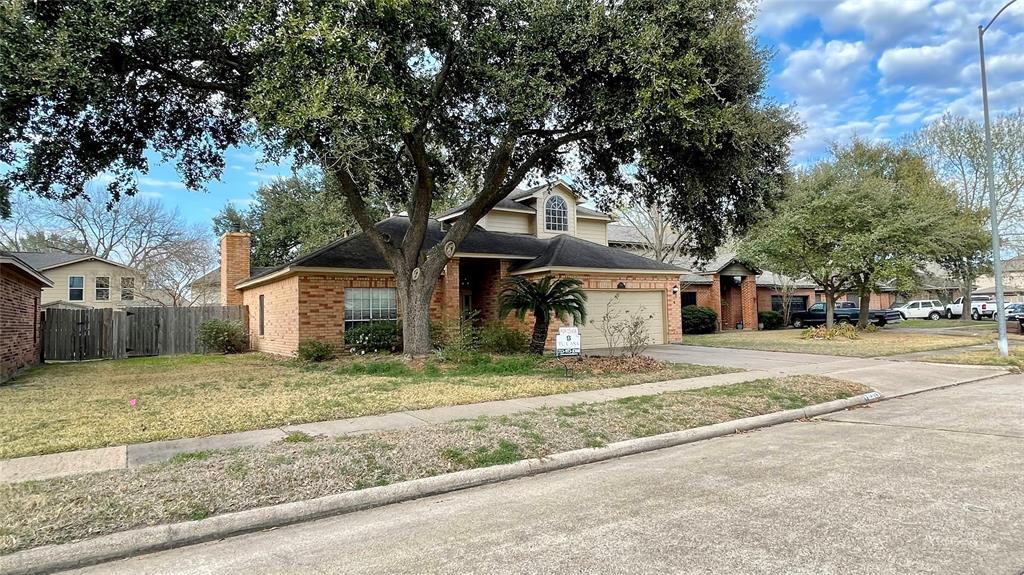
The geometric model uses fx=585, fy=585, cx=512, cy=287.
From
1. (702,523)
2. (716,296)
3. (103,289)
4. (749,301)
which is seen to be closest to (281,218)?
(103,289)

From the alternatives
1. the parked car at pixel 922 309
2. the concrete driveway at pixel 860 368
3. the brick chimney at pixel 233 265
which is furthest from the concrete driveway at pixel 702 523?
the parked car at pixel 922 309

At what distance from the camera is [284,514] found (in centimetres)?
473

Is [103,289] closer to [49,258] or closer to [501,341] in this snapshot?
[49,258]

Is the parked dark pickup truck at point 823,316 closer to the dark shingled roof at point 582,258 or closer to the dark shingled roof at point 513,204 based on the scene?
the dark shingled roof at point 582,258

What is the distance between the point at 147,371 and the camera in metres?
14.6

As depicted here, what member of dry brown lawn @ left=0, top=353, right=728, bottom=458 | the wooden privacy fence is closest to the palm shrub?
dry brown lawn @ left=0, top=353, right=728, bottom=458

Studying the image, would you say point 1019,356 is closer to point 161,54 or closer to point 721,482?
point 721,482

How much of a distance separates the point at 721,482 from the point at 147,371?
14399 millimetres

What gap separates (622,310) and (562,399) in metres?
11.4

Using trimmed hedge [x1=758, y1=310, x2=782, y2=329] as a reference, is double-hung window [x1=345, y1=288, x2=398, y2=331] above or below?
above

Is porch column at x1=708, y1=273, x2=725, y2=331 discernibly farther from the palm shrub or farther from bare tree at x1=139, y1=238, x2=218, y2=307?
bare tree at x1=139, y1=238, x2=218, y2=307

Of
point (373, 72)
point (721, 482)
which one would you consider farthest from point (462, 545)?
point (373, 72)

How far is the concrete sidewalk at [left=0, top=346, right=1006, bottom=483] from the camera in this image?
577 cm

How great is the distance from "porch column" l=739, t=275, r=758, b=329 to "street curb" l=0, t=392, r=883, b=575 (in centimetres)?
2559
